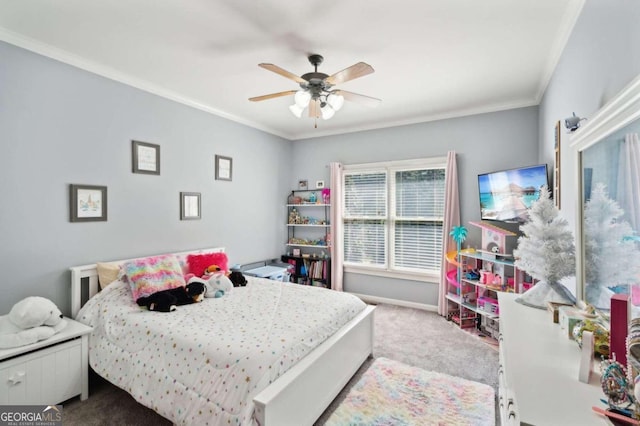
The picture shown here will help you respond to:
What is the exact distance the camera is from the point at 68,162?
2643 millimetres

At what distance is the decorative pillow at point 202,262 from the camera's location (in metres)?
3.31

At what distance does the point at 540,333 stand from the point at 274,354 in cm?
136

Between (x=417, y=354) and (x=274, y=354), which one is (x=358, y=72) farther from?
(x=417, y=354)

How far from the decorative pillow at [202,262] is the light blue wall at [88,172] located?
0.33 metres

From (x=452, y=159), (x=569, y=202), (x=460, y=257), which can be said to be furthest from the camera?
(x=452, y=159)

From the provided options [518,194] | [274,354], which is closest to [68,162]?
[274,354]

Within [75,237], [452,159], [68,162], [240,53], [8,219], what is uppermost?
[240,53]

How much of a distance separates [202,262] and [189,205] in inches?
29.5

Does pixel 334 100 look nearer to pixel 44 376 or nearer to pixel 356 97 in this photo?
pixel 356 97

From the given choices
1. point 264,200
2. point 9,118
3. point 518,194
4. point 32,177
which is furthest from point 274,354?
point 264,200

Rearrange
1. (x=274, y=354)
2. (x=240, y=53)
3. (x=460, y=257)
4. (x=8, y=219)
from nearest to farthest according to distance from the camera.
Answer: (x=274, y=354), (x=8, y=219), (x=240, y=53), (x=460, y=257)

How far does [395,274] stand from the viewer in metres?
4.57

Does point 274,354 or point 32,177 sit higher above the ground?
point 32,177

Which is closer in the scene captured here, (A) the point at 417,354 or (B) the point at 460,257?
(A) the point at 417,354
